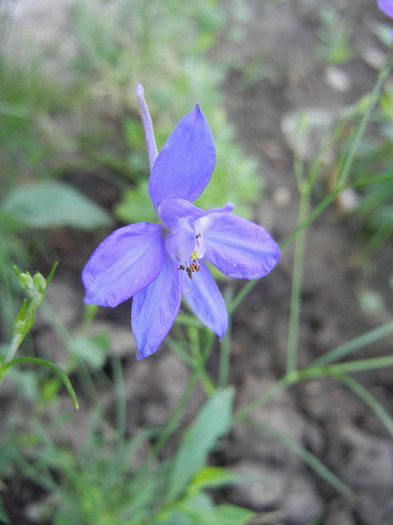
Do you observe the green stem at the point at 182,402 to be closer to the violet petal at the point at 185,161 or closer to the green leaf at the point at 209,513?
the green leaf at the point at 209,513

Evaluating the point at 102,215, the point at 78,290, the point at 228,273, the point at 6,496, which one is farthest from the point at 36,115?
the point at 228,273

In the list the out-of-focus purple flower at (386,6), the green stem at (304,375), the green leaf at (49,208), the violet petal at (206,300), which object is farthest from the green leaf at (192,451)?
the out-of-focus purple flower at (386,6)

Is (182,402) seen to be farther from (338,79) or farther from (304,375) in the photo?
(338,79)

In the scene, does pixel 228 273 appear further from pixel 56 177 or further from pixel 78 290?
pixel 56 177

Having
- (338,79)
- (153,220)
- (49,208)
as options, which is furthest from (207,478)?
(338,79)

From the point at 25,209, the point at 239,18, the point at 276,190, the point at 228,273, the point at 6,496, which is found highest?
the point at 239,18

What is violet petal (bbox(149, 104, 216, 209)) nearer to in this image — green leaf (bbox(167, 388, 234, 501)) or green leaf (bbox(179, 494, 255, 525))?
green leaf (bbox(167, 388, 234, 501))
